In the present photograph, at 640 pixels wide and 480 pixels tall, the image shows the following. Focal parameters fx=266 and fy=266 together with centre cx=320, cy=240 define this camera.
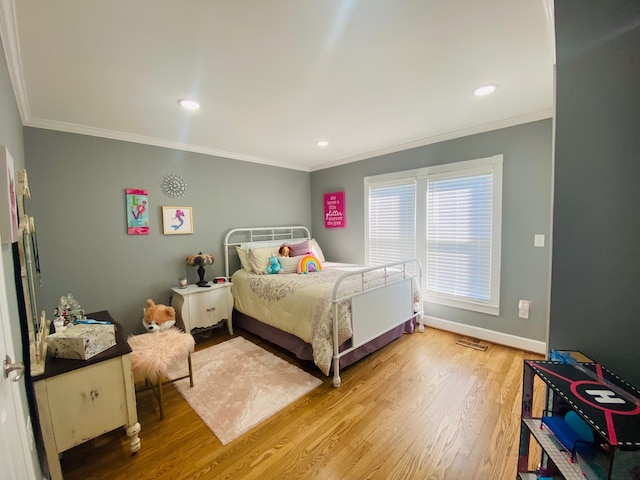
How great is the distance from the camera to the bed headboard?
373 centimetres

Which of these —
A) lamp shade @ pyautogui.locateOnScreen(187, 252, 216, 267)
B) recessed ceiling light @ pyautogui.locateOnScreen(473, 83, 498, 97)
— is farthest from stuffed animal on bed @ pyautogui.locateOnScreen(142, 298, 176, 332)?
recessed ceiling light @ pyautogui.locateOnScreen(473, 83, 498, 97)

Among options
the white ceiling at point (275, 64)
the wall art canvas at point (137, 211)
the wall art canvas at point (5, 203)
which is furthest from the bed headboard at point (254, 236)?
the wall art canvas at point (5, 203)

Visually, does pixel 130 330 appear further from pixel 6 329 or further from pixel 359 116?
pixel 359 116

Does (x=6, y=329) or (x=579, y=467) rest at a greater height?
(x=6, y=329)

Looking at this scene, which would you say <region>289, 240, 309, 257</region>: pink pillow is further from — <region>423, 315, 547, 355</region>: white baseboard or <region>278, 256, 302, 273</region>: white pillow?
<region>423, 315, 547, 355</region>: white baseboard

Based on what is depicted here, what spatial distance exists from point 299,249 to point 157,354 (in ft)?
7.22

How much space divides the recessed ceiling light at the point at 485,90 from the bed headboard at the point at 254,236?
300 cm

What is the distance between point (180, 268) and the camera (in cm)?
333

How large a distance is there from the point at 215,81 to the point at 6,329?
173 cm

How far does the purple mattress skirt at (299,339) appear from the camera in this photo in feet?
8.32

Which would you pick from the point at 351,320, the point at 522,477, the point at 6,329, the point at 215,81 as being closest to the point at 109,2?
the point at 215,81

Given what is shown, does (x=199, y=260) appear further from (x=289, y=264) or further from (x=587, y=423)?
(x=587, y=423)

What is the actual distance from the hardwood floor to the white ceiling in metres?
2.39

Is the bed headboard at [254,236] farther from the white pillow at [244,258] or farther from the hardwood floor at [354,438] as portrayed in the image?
the hardwood floor at [354,438]
